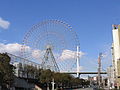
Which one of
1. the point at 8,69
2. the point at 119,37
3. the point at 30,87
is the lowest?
the point at 30,87

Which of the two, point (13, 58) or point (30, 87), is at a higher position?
point (13, 58)

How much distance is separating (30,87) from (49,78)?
953 cm

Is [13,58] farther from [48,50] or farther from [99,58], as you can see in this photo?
[99,58]

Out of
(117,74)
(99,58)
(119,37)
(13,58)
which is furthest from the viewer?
(119,37)

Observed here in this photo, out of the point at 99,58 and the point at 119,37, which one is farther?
the point at 119,37

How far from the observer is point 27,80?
107375 mm

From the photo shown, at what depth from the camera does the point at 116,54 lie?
15362cm

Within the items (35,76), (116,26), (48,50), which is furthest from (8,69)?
(116,26)

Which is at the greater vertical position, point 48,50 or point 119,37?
point 119,37

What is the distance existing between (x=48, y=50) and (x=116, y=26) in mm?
82318

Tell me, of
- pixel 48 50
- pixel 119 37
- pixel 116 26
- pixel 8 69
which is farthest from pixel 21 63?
pixel 116 26

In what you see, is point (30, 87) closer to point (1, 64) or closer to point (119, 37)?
point (1, 64)

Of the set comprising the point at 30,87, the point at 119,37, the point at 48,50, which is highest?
the point at 119,37

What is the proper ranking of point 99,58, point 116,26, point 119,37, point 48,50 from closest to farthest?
point 48,50 < point 99,58 < point 119,37 < point 116,26
